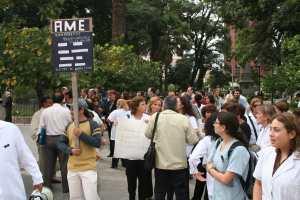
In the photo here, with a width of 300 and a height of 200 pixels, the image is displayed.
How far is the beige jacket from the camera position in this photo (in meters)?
7.71

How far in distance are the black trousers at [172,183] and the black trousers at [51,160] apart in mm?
2748

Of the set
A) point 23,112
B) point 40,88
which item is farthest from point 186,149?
point 23,112

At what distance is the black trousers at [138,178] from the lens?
9.04m

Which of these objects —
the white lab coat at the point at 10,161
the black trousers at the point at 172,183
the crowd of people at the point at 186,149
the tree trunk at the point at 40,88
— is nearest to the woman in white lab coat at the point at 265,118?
the crowd of people at the point at 186,149

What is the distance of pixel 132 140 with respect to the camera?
882cm

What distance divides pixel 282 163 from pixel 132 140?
15.5 ft

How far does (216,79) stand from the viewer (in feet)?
202

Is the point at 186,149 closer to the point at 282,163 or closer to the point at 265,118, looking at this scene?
the point at 265,118

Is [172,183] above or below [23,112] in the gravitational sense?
above

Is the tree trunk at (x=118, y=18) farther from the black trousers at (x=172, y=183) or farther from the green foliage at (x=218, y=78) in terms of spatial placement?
the green foliage at (x=218, y=78)

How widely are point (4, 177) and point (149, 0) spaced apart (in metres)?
41.8

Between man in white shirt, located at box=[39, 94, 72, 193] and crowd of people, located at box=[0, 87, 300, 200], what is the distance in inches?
0.7

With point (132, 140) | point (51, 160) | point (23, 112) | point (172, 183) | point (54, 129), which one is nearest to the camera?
point (172, 183)

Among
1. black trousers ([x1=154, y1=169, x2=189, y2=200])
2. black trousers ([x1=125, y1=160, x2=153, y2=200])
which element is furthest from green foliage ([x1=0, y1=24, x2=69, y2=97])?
black trousers ([x1=154, y1=169, x2=189, y2=200])
